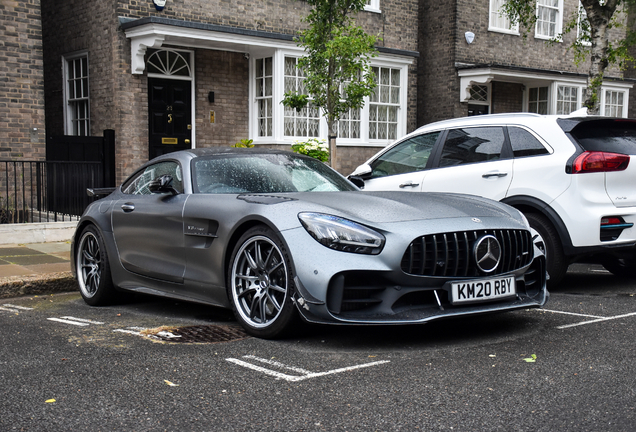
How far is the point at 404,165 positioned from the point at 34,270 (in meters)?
4.13

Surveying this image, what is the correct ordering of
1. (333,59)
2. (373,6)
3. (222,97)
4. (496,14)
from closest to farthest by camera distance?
(333,59) → (222,97) → (373,6) → (496,14)

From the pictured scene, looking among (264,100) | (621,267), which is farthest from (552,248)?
(264,100)

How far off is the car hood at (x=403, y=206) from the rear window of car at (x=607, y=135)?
1674 mm

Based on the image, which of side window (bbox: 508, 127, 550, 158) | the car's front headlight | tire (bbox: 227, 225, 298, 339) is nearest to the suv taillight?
side window (bbox: 508, 127, 550, 158)

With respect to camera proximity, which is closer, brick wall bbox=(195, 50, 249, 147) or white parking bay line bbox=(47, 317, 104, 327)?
white parking bay line bbox=(47, 317, 104, 327)

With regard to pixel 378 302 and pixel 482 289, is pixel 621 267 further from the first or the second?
pixel 378 302

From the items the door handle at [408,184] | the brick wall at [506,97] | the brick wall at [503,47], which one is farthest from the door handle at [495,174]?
the brick wall at [506,97]

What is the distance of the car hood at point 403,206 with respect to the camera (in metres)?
4.84

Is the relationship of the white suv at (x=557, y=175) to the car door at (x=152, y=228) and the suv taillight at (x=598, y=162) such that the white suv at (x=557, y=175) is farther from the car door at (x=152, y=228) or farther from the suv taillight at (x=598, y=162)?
the car door at (x=152, y=228)

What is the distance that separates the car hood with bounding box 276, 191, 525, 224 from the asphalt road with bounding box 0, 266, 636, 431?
0.82m

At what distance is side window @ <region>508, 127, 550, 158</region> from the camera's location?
694cm

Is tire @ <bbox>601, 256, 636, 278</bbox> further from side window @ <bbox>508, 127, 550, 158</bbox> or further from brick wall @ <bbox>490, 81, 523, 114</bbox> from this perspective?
brick wall @ <bbox>490, 81, 523, 114</bbox>

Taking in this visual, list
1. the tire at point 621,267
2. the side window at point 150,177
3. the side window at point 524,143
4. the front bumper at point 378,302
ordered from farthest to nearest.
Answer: the tire at point 621,267 < the side window at point 524,143 < the side window at point 150,177 < the front bumper at point 378,302

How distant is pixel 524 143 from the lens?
23.3 ft
